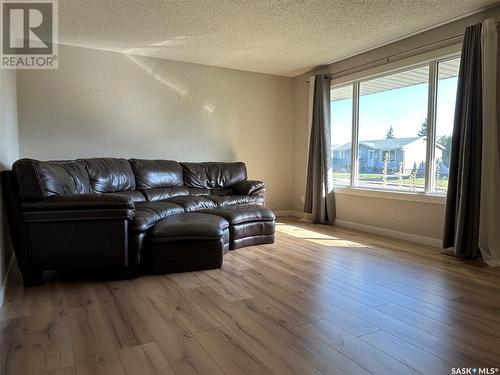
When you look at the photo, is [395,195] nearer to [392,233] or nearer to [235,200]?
[392,233]

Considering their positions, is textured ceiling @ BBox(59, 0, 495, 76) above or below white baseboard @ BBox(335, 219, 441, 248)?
above

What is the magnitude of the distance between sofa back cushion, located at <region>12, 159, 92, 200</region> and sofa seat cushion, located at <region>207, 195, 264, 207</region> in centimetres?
162

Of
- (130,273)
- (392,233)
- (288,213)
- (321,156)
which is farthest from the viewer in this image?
(288,213)

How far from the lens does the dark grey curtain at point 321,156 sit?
5.16m

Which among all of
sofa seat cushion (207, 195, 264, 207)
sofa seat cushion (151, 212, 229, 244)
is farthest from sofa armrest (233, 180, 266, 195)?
sofa seat cushion (151, 212, 229, 244)

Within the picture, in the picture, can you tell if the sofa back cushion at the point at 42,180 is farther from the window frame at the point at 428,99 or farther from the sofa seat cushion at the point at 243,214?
the window frame at the point at 428,99

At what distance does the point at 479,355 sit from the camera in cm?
169

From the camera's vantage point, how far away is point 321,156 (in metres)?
5.24

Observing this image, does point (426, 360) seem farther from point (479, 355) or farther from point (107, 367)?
point (107, 367)

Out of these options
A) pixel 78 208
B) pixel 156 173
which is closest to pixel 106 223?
pixel 78 208

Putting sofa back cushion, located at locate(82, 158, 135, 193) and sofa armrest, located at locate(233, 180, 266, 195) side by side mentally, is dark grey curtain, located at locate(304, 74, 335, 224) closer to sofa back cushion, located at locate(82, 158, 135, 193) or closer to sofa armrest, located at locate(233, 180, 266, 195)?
sofa armrest, located at locate(233, 180, 266, 195)

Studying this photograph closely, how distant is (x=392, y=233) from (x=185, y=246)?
2.82 meters

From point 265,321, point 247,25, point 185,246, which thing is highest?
point 247,25

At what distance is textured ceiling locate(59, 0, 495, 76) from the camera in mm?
3193
